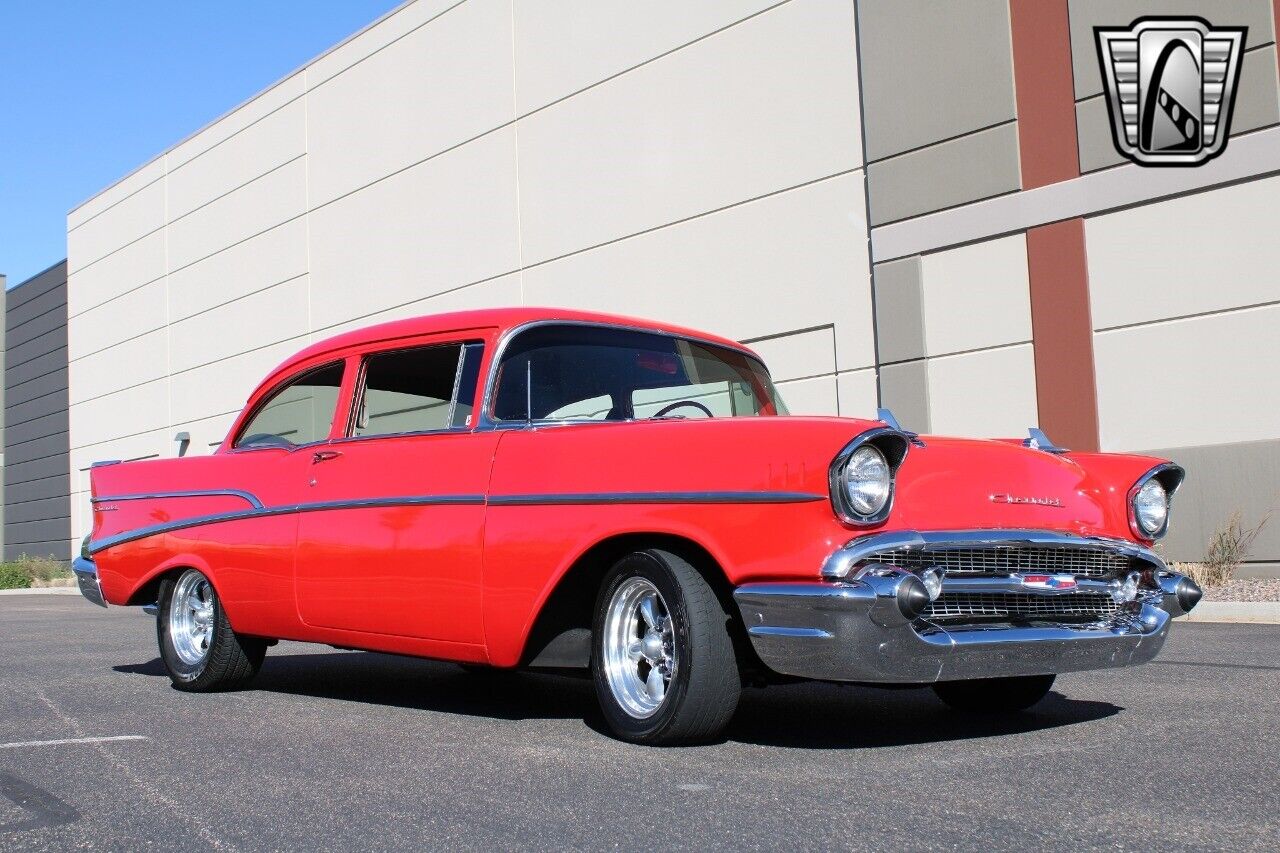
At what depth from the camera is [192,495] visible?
6832mm

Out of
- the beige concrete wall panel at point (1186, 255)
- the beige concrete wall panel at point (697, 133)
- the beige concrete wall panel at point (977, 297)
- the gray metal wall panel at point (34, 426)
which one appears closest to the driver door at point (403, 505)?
the beige concrete wall panel at point (1186, 255)

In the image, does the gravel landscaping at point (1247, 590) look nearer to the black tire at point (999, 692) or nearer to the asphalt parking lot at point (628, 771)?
the asphalt parking lot at point (628, 771)

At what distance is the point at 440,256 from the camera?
22.8 m

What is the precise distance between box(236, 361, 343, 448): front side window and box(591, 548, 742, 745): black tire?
2.36 meters

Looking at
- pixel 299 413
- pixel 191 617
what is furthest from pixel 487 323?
pixel 191 617

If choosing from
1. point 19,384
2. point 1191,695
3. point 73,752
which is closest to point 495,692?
point 73,752

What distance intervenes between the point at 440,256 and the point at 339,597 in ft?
57.3

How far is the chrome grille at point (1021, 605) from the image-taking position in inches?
170

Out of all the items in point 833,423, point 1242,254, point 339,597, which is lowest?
point 339,597

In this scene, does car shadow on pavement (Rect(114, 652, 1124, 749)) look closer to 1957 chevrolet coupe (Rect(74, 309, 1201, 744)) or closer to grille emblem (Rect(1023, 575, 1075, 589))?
1957 chevrolet coupe (Rect(74, 309, 1201, 744))

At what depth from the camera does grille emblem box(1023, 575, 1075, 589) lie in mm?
4438

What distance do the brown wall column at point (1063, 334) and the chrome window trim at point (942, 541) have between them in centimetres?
965

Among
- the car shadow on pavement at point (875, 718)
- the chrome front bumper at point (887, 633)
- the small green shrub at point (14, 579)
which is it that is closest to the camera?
the chrome front bumper at point (887, 633)

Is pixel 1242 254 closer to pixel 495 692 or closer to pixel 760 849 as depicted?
pixel 495 692
